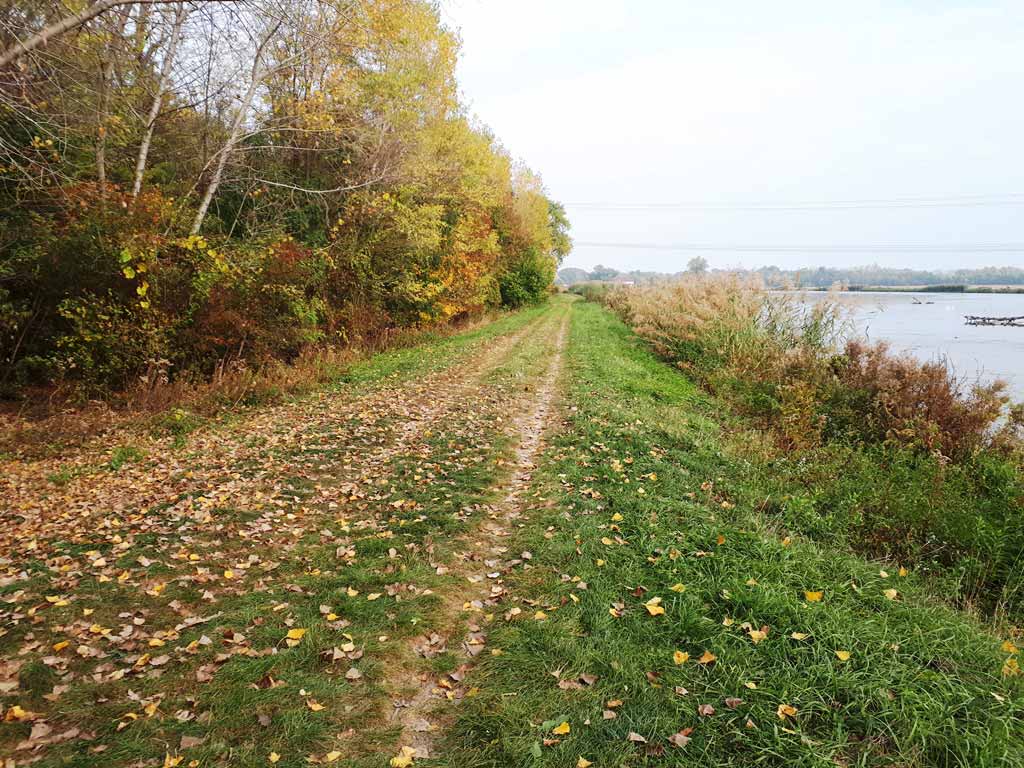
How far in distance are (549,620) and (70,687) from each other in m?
3.29

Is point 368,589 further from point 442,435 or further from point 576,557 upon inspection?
point 442,435

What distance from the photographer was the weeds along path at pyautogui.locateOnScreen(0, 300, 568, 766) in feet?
9.95

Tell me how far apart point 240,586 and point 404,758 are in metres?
2.52

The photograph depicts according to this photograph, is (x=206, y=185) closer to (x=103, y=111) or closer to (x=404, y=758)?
(x=103, y=111)

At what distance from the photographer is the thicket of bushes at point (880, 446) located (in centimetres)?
547

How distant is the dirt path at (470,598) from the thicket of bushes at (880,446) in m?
3.32

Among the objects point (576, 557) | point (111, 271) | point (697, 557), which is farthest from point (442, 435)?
point (111, 271)

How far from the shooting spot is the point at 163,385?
1031cm

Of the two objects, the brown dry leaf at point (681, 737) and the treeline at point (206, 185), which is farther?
the treeline at point (206, 185)

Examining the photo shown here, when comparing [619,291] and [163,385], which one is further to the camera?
[619,291]

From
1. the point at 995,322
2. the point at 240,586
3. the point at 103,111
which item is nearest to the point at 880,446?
the point at 240,586

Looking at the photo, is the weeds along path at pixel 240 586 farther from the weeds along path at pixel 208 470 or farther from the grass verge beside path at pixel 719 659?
the grass verge beside path at pixel 719 659

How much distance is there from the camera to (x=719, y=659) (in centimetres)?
354

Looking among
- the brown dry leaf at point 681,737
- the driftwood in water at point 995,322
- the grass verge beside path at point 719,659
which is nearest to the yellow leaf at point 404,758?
the grass verge beside path at point 719,659
